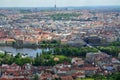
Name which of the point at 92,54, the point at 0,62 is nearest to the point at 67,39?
the point at 92,54

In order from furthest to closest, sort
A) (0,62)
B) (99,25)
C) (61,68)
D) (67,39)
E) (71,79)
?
1. (99,25)
2. (67,39)
3. (0,62)
4. (61,68)
5. (71,79)

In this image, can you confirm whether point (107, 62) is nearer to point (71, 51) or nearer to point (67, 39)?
point (71, 51)

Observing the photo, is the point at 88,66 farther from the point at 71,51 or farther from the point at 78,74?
the point at 71,51

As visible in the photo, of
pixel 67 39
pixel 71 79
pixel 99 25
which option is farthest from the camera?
pixel 99 25

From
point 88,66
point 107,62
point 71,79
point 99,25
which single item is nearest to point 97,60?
point 107,62

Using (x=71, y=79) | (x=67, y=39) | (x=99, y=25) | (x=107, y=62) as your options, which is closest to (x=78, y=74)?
(x=71, y=79)

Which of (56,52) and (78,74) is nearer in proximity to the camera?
(78,74)

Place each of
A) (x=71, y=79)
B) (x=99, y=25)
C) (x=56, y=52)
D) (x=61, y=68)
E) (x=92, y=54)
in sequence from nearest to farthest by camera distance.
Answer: (x=71, y=79), (x=61, y=68), (x=92, y=54), (x=56, y=52), (x=99, y=25)

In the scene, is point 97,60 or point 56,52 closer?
point 97,60

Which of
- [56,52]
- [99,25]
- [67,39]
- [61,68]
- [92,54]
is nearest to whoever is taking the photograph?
[61,68]
